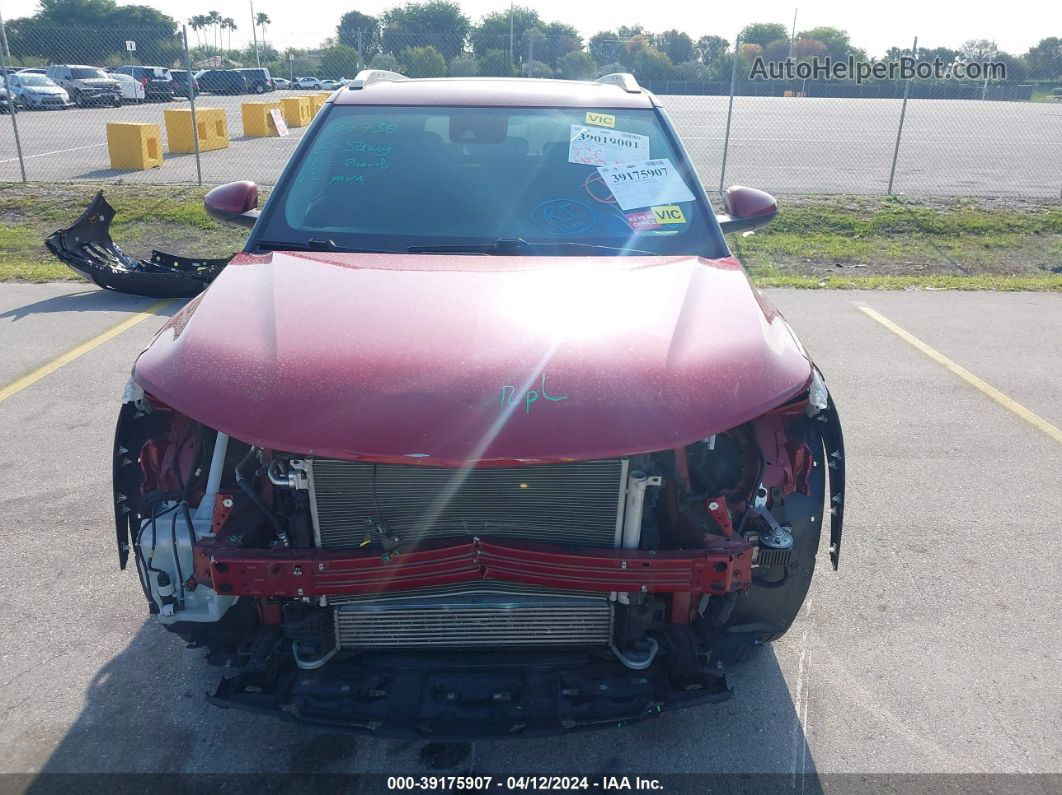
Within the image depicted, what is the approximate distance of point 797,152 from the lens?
18625mm

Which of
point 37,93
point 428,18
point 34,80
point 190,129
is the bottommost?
point 190,129

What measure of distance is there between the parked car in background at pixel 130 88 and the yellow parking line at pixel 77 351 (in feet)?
90.8

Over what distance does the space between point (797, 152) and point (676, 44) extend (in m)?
39.1

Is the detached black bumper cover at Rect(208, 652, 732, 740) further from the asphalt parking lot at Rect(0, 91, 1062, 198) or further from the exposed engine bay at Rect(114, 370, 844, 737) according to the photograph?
the asphalt parking lot at Rect(0, 91, 1062, 198)

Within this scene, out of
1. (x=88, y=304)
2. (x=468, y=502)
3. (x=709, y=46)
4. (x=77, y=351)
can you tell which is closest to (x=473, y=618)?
(x=468, y=502)

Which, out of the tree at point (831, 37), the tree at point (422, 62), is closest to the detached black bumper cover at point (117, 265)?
the tree at point (422, 62)

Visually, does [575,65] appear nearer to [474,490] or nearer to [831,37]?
[474,490]

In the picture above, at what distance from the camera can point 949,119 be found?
2900cm

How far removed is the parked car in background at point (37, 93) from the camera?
26719 mm

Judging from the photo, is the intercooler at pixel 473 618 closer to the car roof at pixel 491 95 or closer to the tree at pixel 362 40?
the car roof at pixel 491 95

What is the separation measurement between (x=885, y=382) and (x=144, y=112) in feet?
85.6

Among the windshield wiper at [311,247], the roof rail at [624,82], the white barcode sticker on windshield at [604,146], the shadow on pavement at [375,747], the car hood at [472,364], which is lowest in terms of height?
the shadow on pavement at [375,747]

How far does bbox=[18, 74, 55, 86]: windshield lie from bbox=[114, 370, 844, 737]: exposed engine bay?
30083mm

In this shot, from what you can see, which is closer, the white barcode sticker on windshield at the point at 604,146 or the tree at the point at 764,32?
the white barcode sticker on windshield at the point at 604,146
